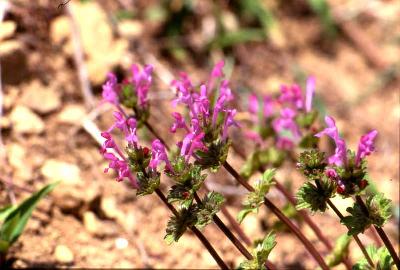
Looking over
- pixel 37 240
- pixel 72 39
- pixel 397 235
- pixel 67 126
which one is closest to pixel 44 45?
pixel 72 39

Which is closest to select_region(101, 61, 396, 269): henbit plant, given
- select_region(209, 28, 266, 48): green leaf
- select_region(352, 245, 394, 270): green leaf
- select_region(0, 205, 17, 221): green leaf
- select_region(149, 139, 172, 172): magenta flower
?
select_region(149, 139, 172, 172): magenta flower

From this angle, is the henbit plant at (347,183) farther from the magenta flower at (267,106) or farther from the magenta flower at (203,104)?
the magenta flower at (267,106)

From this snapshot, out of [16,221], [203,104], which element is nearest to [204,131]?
[203,104]

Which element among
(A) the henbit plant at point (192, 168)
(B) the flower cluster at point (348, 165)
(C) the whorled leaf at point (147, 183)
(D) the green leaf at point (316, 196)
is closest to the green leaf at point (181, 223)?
(A) the henbit plant at point (192, 168)

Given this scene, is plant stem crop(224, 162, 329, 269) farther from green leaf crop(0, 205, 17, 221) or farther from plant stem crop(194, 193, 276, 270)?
green leaf crop(0, 205, 17, 221)

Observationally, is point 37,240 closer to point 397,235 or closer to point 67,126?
point 67,126
